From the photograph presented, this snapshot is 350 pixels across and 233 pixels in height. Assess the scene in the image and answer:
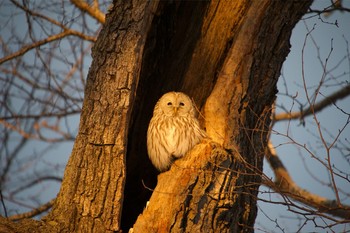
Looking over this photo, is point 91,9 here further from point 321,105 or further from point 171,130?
point 321,105

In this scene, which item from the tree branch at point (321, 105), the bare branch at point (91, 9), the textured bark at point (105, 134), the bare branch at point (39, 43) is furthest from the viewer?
the tree branch at point (321, 105)

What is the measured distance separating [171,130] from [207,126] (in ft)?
2.23

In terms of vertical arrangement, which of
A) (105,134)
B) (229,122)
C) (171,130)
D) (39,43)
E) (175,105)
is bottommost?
(105,134)

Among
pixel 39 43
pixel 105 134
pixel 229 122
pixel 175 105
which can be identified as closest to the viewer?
pixel 105 134

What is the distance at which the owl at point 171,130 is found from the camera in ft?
17.1

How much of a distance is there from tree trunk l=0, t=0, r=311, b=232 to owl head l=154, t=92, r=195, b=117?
0.43m

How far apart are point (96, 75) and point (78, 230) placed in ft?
4.88

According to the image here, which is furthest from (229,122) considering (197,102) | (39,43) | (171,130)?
(39,43)

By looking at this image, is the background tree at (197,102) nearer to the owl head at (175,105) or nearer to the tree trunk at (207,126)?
the tree trunk at (207,126)

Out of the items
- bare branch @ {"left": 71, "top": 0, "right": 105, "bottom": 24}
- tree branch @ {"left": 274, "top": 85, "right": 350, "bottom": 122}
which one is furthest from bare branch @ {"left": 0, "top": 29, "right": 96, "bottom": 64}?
tree branch @ {"left": 274, "top": 85, "right": 350, "bottom": 122}

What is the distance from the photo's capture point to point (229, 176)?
4422 millimetres

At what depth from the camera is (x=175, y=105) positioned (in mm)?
5539

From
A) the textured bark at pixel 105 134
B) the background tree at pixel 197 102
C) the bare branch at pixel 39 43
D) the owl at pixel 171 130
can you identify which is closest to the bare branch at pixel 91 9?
the bare branch at pixel 39 43

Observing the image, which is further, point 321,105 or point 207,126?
point 321,105
